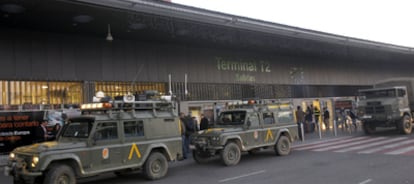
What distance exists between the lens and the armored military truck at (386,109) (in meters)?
19.7

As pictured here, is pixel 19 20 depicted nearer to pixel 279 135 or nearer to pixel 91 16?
pixel 91 16

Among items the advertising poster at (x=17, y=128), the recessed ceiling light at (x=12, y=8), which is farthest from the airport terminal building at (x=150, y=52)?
the advertising poster at (x=17, y=128)

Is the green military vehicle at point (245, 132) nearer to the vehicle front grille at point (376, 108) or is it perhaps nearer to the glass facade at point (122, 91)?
the glass facade at point (122, 91)

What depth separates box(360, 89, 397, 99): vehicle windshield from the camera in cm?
2041

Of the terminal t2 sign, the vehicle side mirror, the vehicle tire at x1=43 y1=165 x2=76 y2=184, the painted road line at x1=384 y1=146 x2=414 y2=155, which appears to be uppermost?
the terminal t2 sign

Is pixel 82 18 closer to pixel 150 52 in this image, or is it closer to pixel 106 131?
pixel 150 52

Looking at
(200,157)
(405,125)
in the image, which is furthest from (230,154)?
(405,125)

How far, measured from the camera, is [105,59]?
17.5 metres

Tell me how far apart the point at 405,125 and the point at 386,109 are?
5.16ft

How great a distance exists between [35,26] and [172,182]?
9729 millimetres

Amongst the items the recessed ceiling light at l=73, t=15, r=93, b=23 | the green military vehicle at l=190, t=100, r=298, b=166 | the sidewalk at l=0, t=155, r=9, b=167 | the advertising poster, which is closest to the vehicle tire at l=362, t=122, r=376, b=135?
the green military vehicle at l=190, t=100, r=298, b=166

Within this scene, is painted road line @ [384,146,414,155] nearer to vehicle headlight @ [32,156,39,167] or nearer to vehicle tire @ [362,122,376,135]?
vehicle tire @ [362,122,376,135]

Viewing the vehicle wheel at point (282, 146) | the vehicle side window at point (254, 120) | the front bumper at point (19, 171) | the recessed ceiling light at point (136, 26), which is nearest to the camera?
the front bumper at point (19, 171)

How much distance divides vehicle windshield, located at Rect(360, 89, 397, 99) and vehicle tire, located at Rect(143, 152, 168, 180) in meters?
15.5
